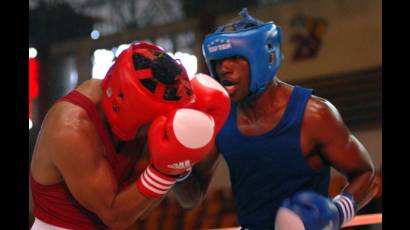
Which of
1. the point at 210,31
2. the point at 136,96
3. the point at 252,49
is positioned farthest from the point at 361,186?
the point at 210,31

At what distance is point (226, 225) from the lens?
21.4 ft

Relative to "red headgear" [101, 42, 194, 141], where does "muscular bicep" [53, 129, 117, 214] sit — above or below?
below

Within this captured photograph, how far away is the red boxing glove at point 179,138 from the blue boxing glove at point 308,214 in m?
0.34

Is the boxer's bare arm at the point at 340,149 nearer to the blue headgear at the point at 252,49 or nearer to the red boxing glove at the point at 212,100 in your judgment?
the blue headgear at the point at 252,49

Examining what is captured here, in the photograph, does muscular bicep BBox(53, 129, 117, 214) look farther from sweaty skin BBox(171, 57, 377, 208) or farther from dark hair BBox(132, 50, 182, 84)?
sweaty skin BBox(171, 57, 377, 208)

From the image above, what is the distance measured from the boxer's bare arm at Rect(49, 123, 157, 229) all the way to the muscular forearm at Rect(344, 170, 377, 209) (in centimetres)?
72

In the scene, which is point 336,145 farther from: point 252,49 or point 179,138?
point 179,138

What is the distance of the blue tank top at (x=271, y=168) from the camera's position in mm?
2068

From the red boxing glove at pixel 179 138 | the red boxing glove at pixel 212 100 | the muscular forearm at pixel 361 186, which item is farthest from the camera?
the muscular forearm at pixel 361 186

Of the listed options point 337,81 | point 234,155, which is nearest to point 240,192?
point 234,155

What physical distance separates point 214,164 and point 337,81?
4787 millimetres

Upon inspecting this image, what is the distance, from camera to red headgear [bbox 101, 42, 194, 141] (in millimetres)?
1681

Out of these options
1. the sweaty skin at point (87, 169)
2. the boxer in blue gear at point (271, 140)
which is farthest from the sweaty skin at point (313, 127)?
the sweaty skin at point (87, 169)

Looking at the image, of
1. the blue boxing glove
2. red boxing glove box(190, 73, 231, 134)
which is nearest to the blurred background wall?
the blue boxing glove
